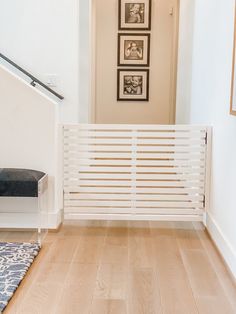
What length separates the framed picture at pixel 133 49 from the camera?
675 centimetres

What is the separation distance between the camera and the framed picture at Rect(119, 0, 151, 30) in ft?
22.0

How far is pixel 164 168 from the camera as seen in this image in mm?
3486

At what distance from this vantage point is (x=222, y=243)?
9.66ft

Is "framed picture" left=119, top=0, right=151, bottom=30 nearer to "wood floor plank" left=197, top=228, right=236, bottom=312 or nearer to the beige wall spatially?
the beige wall

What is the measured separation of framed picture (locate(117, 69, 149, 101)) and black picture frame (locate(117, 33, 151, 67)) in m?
0.12

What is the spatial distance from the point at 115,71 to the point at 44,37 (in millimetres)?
2694

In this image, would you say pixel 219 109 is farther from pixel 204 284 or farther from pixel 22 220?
pixel 22 220

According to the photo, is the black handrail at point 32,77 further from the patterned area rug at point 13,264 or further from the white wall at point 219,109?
the patterned area rug at point 13,264

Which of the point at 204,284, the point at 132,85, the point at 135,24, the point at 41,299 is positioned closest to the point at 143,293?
the point at 204,284

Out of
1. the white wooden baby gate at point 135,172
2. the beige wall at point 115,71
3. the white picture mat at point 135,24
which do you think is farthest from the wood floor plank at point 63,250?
the white picture mat at point 135,24

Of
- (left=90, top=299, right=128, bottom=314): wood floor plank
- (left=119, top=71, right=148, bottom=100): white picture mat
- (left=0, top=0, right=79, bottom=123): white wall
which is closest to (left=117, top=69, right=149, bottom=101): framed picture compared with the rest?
(left=119, top=71, right=148, bottom=100): white picture mat

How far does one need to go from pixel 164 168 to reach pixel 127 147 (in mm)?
343

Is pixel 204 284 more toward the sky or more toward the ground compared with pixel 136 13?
more toward the ground

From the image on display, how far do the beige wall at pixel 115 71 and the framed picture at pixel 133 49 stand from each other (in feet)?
0.26
